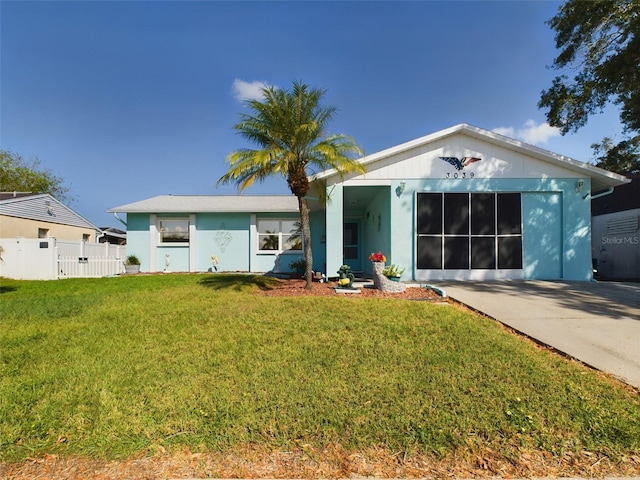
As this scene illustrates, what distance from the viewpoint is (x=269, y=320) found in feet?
18.2

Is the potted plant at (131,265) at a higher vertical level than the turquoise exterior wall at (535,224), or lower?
lower

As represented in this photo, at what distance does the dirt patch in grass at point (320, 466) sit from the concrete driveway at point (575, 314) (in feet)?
6.06

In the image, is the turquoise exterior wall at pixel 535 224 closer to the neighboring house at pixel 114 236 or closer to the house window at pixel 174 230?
the house window at pixel 174 230

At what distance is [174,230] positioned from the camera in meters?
15.4

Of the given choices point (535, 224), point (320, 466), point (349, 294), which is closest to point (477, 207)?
point (535, 224)

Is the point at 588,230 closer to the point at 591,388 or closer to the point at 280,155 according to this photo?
the point at 591,388

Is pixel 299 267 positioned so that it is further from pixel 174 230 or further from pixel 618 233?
pixel 618 233

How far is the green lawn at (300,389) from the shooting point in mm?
2564

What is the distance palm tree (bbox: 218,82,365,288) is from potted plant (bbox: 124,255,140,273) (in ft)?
29.3

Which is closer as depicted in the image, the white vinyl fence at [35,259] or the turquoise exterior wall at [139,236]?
the white vinyl fence at [35,259]

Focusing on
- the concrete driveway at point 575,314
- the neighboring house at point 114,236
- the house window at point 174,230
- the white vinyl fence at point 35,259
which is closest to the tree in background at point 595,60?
the concrete driveway at point 575,314

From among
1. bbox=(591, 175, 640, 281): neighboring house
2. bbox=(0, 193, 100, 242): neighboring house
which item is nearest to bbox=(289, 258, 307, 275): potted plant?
bbox=(591, 175, 640, 281): neighboring house

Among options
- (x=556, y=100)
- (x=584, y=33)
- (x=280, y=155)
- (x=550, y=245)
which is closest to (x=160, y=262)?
(x=280, y=155)

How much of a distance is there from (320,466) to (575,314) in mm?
6288
